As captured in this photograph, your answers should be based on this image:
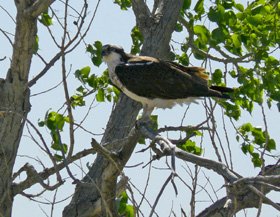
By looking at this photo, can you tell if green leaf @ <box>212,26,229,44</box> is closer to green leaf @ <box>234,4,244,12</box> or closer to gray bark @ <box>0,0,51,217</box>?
green leaf @ <box>234,4,244,12</box>

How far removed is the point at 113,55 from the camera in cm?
848

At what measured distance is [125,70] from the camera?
8109mm

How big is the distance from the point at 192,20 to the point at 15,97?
2221 millimetres

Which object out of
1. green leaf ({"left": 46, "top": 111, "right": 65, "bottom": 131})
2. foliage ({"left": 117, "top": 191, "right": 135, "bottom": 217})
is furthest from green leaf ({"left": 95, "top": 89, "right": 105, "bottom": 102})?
foliage ({"left": 117, "top": 191, "right": 135, "bottom": 217})

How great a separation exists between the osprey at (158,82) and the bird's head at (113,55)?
0.24 m

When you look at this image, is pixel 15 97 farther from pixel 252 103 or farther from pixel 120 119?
pixel 252 103

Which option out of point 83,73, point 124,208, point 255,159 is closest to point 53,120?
point 83,73

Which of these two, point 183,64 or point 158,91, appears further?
point 183,64

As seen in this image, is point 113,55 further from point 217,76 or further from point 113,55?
point 217,76

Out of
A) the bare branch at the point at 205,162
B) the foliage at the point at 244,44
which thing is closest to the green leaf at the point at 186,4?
the foliage at the point at 244,44

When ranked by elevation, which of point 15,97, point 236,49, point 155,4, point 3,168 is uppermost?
point 155,4

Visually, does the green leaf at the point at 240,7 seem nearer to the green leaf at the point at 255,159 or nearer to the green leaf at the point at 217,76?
the green leaf at the point at 217,76

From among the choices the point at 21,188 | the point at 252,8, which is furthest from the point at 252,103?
the point at 21,188

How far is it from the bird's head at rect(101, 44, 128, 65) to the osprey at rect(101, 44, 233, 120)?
0.80ft
